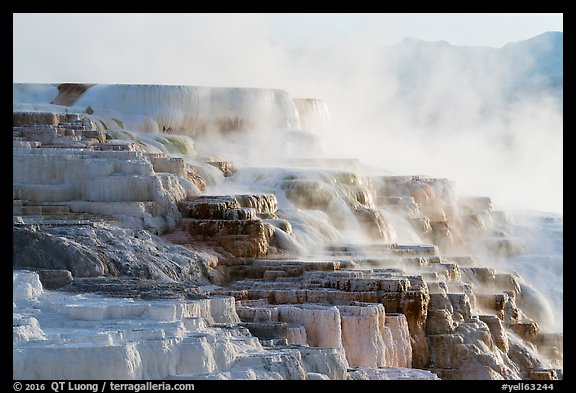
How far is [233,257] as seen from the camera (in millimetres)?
28688

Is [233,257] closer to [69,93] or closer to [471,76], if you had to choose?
[69,93]

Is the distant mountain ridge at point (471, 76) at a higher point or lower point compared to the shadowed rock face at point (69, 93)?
higher

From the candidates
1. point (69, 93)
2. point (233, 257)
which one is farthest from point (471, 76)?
point (233, 257)

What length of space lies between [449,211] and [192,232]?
1346 centimetres

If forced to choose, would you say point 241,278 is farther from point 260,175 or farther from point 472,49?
point 472,49

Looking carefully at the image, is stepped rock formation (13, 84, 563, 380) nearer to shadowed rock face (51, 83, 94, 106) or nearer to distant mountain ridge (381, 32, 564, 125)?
shadowed rock face (51, 83, 94, 106)

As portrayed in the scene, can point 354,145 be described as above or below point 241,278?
above

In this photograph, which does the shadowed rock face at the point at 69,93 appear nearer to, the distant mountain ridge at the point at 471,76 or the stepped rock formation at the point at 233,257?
the stepped rock formation at the point at 233,257

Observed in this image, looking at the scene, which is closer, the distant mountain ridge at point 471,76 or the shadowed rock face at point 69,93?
the shadowed rock face at point 69,93

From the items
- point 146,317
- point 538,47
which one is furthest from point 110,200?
point 538,47

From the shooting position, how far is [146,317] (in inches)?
766

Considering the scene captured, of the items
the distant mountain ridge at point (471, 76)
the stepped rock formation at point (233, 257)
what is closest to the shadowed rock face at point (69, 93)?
the stepped rock formation at point (233, 257)

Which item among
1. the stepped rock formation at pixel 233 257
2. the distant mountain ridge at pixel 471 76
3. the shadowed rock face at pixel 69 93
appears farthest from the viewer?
the distant mountain ridge at pixel 471 76

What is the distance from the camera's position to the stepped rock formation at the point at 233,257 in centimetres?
1889
